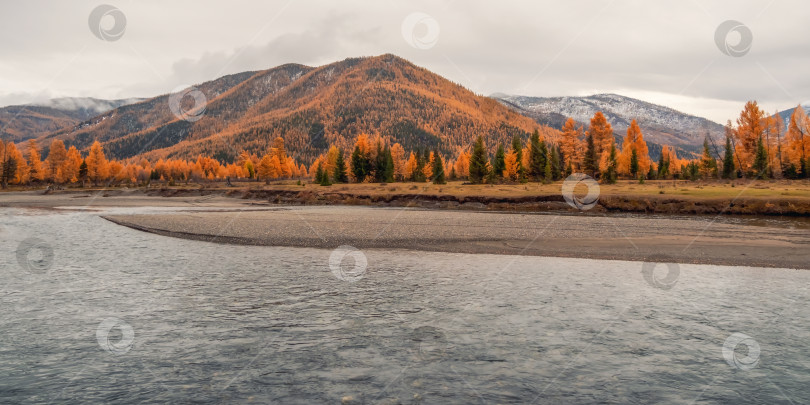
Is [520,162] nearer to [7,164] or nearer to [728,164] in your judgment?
[728,164]

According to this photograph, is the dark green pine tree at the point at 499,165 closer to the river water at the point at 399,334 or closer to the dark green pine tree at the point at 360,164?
the dark green pine tree at the point at 360,164

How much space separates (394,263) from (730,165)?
253 feet

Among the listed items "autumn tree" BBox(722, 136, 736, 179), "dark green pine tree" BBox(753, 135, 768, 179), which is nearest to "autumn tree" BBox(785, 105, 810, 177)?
"dark green pine tree" BBox(753, 135, 768, 179)

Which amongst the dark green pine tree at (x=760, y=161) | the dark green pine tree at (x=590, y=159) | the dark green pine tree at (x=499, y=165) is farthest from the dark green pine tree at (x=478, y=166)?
the dark green pine tree at (x=760, y=161)

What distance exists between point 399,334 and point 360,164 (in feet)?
285

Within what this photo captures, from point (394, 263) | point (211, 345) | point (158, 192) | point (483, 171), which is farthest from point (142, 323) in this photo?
point (158, 192)

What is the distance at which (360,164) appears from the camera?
3760 inches

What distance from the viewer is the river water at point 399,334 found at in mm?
7211

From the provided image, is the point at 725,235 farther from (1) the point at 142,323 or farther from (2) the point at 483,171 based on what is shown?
(2) the point at 483,171

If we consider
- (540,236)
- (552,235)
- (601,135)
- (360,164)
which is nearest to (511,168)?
(601,135)

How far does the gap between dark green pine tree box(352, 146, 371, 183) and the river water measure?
7785cm

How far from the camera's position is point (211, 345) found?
9.07 meters

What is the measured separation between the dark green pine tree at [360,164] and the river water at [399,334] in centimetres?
7785

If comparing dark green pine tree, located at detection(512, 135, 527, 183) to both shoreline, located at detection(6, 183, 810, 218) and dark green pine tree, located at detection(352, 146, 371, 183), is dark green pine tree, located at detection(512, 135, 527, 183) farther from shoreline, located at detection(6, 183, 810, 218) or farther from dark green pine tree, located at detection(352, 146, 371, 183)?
dark green pine tree, located at detection(352, 146, 371, 183)
